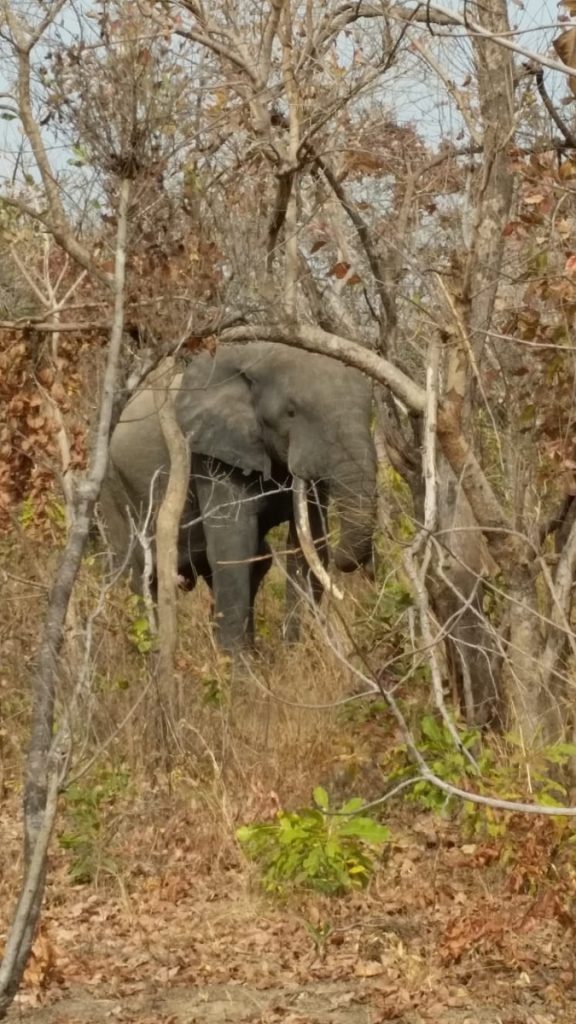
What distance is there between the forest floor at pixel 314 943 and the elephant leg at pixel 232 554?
3.79 m

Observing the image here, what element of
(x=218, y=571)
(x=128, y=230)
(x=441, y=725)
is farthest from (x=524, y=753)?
(x=218, y=571)

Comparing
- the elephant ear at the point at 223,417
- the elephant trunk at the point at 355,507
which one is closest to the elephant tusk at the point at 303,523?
the elephant trunk at the point at 355,507

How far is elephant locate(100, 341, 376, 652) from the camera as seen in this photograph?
10000mm

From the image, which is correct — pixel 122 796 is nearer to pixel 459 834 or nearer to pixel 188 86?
pixel 459 834

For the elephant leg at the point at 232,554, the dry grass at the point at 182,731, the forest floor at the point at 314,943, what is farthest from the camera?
the elephant leg at the point at 232,554

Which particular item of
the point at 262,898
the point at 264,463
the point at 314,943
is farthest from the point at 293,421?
the point at 314,943

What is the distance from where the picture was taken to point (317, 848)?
6.19m

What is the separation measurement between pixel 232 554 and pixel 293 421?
3.35 feet

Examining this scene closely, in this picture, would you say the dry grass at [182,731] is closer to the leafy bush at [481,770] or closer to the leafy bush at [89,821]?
the leafy bush at [89,821]

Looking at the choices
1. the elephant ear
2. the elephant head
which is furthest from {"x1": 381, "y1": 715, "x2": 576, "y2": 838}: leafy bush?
the elephant ear

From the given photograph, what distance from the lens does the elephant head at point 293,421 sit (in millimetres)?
9914

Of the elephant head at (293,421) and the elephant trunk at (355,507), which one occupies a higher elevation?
the elephant head at (293,421)

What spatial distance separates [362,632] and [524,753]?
2.00 meters

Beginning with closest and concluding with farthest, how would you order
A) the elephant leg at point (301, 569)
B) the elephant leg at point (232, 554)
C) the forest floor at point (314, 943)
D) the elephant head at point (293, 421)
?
the forest floor at point (314, 943) → the elephant head at point (293, 421) → the elephant leg at point (301, 569) → the elephant leg at point (232, 554)
